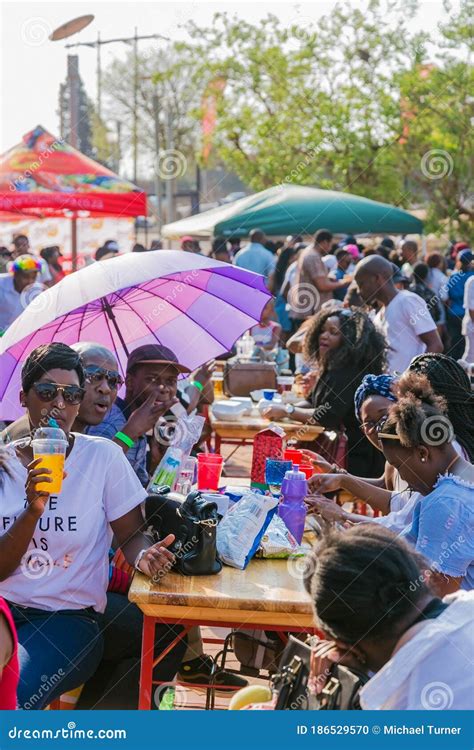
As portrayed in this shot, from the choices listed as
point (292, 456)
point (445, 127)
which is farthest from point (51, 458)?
point (445, 127)

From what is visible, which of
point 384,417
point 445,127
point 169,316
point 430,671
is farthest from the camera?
point 445,127

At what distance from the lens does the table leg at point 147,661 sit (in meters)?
3.20

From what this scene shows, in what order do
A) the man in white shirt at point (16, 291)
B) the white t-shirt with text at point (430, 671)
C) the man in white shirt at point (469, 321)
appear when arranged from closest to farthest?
the white t-shirt with text at point (430, 671) → the man in white shirt at point (469, 321) → the man in white shirt at point (16, 291)

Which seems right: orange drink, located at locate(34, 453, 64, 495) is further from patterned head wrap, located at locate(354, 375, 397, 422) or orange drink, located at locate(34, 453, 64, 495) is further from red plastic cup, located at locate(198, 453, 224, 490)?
patterned head wrap, located at locate(354, 375, 397, 422)

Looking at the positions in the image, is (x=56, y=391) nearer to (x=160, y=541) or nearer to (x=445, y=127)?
(x=160, y=541)

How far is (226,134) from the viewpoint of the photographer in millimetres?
26844

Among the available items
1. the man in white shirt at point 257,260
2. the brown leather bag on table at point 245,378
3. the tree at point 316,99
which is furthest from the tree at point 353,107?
the brown leather bag on table at point 245,378

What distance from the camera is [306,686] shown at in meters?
2.30

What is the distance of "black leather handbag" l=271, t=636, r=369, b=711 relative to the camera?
86.4 inches

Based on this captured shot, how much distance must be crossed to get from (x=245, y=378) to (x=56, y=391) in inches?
165

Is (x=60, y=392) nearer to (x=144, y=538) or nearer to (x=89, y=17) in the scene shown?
(x=144, y=538)

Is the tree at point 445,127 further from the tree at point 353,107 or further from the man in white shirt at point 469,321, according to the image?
the man in white shirt at point 469,321

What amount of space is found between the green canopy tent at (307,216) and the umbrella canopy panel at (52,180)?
10.5 feet

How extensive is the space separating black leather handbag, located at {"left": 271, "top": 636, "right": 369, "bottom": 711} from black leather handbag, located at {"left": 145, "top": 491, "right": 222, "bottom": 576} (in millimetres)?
850
